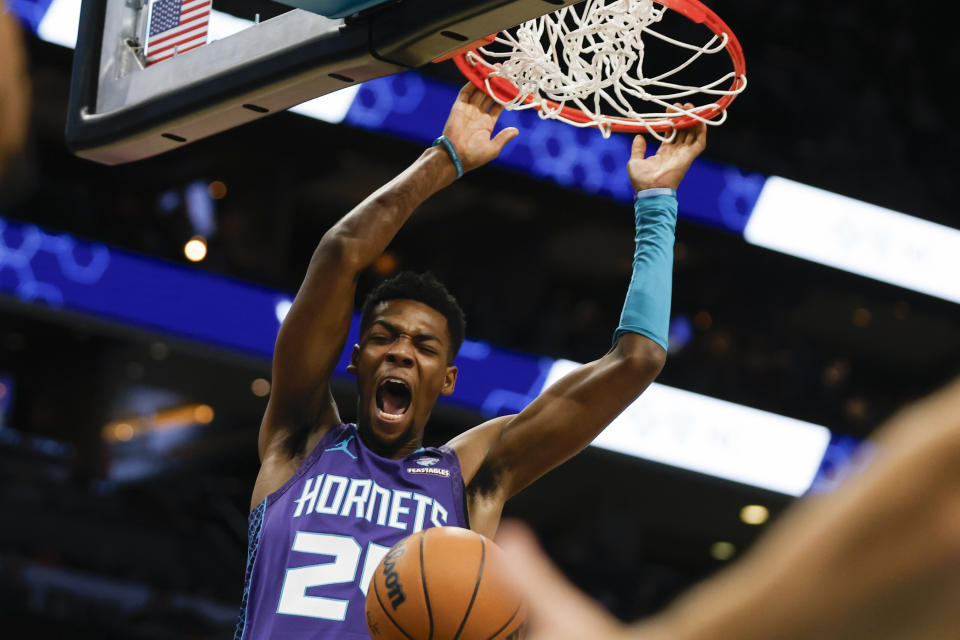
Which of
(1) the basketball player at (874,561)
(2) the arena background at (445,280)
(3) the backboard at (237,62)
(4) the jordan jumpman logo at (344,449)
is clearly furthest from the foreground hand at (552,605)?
(2) the arena background at (445,280)

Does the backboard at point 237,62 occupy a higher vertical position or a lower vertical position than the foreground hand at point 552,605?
higher

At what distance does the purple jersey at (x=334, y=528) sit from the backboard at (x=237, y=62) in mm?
886

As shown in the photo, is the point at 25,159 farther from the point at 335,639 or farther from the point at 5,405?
the point at 5,405

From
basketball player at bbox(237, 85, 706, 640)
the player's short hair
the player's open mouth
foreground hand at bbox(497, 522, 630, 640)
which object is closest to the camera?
foreground hand at bbox(497, 522, 630, 640)

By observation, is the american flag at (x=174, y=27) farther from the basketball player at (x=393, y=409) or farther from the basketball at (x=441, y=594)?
the basketball at (x=441, y=594)

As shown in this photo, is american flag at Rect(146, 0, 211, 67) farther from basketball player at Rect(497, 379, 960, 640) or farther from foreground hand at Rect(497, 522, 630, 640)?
basketball player at Rect(497, 379, 960, 640)

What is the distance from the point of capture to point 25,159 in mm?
1094

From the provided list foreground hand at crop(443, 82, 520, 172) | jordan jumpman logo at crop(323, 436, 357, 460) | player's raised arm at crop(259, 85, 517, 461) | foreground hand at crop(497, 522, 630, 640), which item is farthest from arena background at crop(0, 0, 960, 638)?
foreground hand at crop(497, 522, 630, 640)

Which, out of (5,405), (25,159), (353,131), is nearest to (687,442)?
(353,131)

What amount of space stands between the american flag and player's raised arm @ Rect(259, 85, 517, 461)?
23.1 inches

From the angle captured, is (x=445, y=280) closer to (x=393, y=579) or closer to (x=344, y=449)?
(x=344, y=449)

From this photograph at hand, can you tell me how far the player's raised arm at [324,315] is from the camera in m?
3.13

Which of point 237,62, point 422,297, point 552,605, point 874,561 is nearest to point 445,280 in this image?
point 422,297

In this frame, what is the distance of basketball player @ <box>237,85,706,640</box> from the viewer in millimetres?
2971
